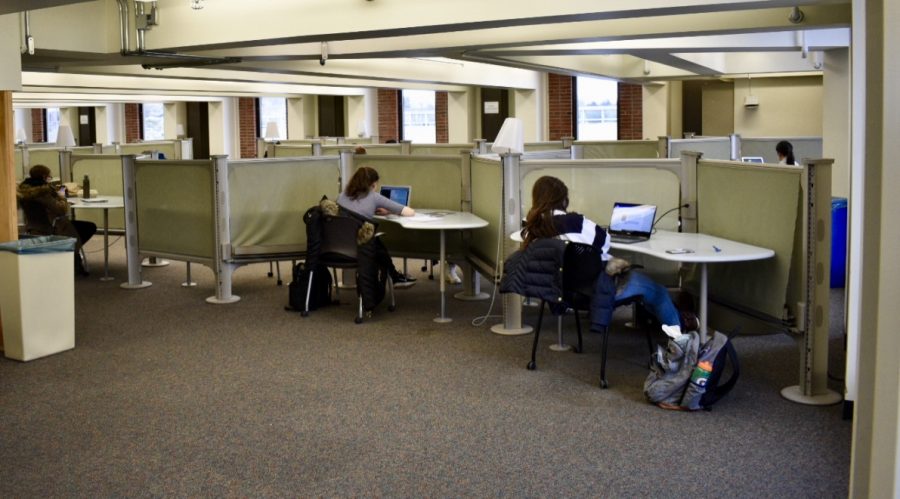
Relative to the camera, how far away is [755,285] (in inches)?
212

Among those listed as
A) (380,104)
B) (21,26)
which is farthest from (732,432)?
(380,104)

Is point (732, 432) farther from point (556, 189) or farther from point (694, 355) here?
point (556, 189)

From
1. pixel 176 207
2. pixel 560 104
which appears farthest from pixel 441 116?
pixel 176 207

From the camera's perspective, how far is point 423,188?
805cm

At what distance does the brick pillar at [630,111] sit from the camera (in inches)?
625

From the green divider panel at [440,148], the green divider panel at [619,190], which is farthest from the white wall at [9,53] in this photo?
the green divider panel at [440,148]

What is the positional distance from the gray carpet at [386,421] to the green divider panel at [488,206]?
59cm

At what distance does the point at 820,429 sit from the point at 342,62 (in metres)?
7.99

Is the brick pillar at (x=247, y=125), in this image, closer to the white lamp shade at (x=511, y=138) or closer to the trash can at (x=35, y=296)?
the white lamp shade at (x=511, y=138)

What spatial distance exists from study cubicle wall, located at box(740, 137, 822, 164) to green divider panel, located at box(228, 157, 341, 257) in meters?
4.96

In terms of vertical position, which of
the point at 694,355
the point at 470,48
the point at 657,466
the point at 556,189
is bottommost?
the point at 657,466

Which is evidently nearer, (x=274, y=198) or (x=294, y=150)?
(x=274, y=198)

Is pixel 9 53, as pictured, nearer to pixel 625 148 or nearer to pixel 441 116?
pixel 625 148

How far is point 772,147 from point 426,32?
522cm
